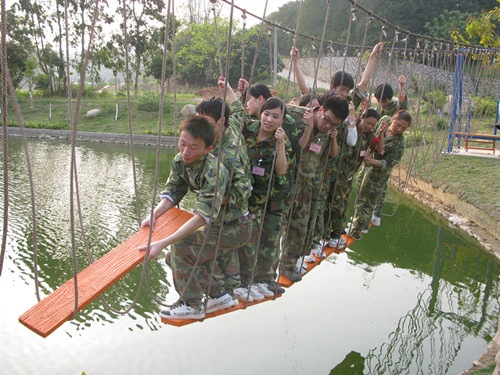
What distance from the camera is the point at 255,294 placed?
2.93m

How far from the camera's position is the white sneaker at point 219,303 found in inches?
104

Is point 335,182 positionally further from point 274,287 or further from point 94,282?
point 94,282

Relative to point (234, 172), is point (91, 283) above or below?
below

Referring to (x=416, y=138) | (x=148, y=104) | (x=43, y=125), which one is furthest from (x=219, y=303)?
(x=148, y=104)

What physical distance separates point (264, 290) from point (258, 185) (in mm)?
662

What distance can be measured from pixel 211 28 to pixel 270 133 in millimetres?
19442

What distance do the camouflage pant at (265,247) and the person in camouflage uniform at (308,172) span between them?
184mm

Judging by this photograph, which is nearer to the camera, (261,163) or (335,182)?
(261,163)

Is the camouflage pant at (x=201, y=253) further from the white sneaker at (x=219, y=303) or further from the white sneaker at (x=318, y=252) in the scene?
the white sneaker at (x=318, y=252)

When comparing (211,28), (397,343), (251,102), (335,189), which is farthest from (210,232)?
(211,28)

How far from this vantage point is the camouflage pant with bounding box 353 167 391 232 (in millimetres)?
4484

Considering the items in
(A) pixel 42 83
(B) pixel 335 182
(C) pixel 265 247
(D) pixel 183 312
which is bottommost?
(A) pixel 42 83

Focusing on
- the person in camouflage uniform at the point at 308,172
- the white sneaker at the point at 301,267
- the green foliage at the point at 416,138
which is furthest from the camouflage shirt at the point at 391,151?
the white sneaker at the point at 301,267

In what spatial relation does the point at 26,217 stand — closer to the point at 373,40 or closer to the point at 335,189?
the point at 335,189
